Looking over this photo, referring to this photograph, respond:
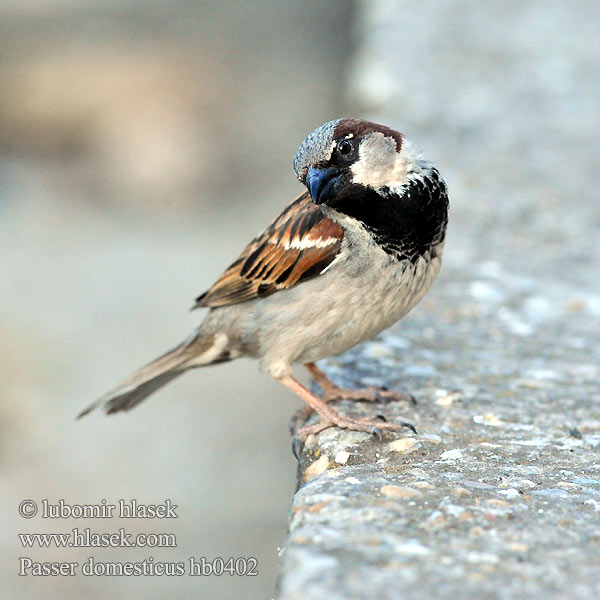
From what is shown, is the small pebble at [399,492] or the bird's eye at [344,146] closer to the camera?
the small pebble at [399,492]

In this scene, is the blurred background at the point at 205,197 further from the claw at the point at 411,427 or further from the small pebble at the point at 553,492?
the small pebble at the point at 553,492

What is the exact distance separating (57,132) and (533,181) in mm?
6653

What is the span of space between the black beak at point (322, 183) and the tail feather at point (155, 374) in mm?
889

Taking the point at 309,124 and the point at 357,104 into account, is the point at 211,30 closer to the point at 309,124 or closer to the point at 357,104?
the point at 309,124

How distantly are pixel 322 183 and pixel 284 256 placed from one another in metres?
0.37

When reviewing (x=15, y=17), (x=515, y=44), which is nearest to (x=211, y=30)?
(x=15, y=17)

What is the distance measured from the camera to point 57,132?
35.4 ft

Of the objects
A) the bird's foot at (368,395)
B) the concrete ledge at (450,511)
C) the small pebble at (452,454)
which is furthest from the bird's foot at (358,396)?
the small pebble at (452,454)

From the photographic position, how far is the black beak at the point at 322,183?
10.2 feet

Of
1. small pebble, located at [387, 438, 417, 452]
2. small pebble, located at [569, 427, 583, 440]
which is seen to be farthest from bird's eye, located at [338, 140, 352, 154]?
small pebble, located at [569, 427, 583, 440]

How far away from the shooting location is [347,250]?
10.6 feet

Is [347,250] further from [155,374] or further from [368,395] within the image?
[155,374]

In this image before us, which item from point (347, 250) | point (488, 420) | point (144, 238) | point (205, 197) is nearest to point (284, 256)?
point (347, 250)

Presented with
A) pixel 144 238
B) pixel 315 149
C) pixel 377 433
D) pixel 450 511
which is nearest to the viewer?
pixel 450 511
